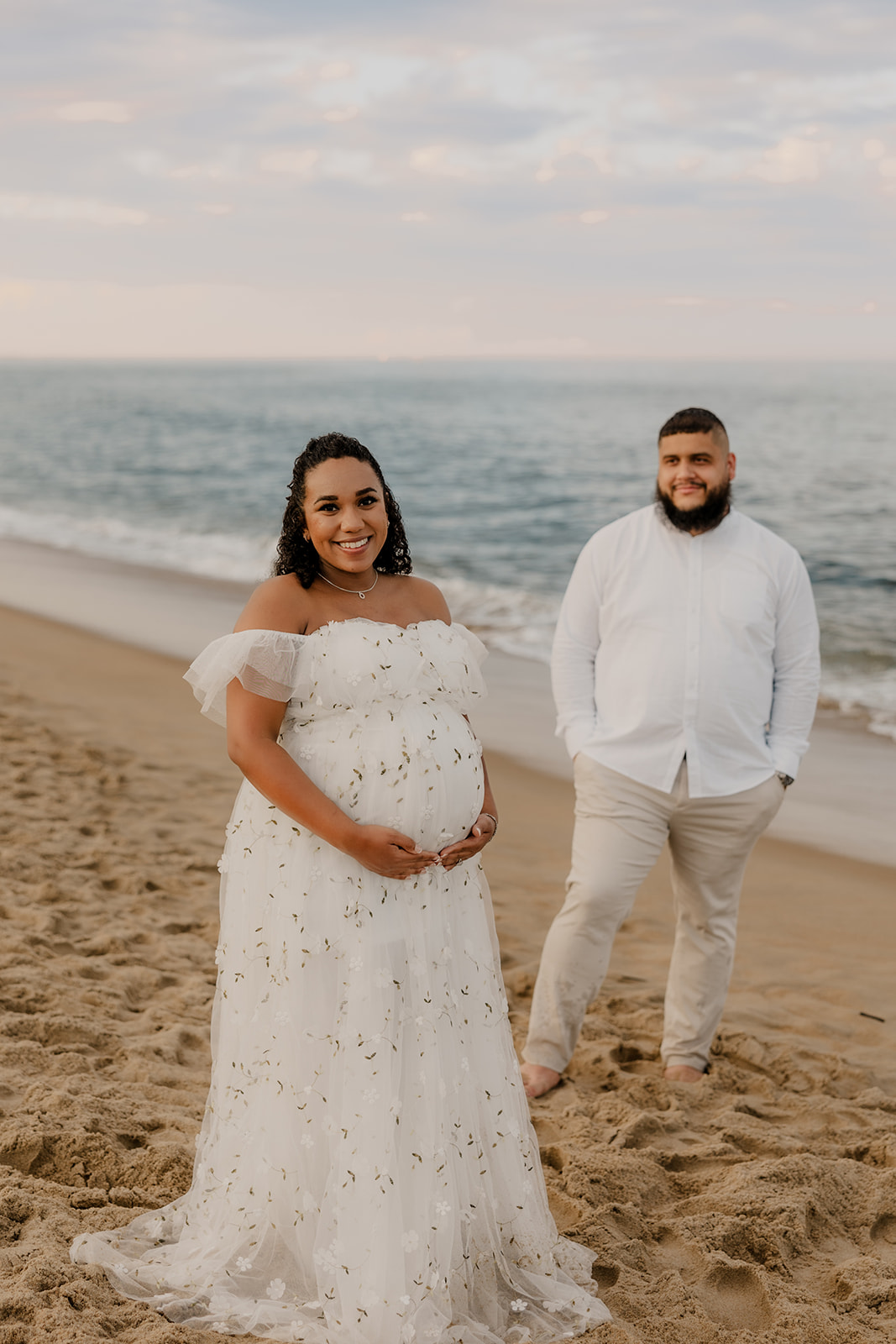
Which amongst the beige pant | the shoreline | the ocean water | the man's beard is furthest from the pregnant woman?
the ocean water

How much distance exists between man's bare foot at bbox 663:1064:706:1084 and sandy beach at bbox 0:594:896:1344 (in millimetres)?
61

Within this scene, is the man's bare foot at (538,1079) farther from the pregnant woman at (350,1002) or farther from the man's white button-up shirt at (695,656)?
the pregnant woman at (350,1002)

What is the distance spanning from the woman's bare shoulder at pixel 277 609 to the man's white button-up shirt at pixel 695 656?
1527 millimetres

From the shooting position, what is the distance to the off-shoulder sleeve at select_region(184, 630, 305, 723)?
2.62m

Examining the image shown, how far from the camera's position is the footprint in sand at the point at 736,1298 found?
2924 mm

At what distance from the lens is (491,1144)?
284 cm

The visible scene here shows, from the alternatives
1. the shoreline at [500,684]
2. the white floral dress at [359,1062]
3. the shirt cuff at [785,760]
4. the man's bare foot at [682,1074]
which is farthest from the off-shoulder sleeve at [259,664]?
the shoreline at [500,684]

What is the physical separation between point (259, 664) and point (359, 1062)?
36.1 inches

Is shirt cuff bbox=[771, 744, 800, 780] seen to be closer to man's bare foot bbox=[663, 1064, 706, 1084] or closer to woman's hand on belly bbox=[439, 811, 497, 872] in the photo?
man's bare foot bbox=[663, 1064, 706, 1084]

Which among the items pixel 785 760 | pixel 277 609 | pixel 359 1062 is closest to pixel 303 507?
pixel 277 609

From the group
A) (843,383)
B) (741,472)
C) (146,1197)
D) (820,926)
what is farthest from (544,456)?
(843,383)

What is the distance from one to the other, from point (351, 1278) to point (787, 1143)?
5.96ft

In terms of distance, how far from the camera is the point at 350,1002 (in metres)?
2.65

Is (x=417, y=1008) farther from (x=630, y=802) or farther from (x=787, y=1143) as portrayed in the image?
(x=787, y=1143)
